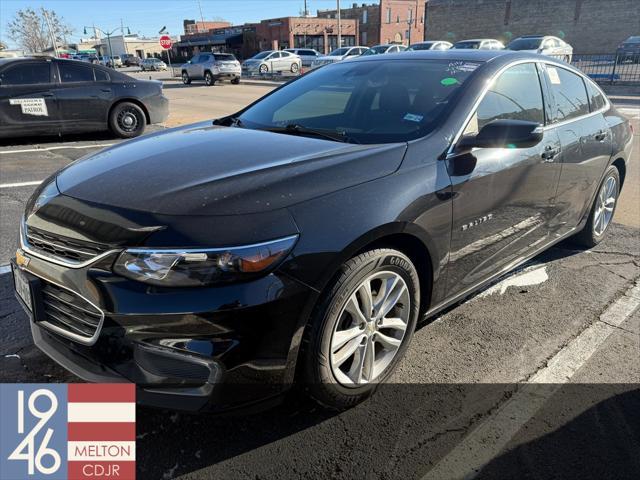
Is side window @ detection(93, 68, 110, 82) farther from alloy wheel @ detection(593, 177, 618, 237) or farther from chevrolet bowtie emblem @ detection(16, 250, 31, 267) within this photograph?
alloy wheel @ detection(593, 177, 618, 237)

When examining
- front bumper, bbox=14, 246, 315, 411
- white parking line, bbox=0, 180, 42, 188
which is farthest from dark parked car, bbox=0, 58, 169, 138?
front bumper, bbox=14, 246, 315, 411

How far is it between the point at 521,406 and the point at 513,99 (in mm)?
1924

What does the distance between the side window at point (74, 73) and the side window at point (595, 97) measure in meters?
8.45

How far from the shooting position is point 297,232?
6.66ft

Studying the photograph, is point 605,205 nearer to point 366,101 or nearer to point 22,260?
point 366,101

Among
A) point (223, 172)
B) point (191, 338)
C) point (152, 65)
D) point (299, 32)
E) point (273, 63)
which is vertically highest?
point (299, 32)

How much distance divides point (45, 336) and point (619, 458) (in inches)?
102

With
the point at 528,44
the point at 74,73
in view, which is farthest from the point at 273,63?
the point at 74,73

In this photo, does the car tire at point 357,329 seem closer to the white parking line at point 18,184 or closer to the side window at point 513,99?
the side window at point 513,99

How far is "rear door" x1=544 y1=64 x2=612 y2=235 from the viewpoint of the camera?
3592 millimetres

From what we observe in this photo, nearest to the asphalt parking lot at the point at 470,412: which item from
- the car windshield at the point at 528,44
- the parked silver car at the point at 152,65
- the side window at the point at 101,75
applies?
the side window at the point at 101,75

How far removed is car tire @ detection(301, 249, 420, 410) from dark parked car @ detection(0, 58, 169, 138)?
8601 mm

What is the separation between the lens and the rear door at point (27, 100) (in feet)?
28.1

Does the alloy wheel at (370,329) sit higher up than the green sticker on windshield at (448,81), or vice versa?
the green sticker on windshield at (448,81)
